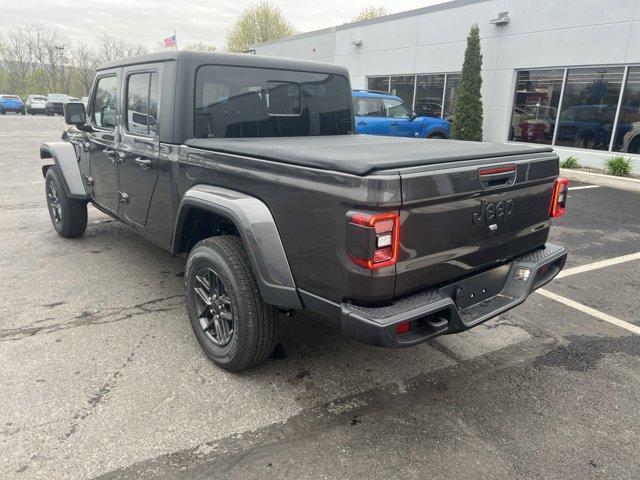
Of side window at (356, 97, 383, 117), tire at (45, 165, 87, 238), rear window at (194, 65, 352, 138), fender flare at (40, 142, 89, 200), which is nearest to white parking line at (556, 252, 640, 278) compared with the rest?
rear window at (194, 65, 352, 138)

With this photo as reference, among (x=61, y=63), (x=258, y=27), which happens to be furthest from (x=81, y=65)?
(x=258, y=27)

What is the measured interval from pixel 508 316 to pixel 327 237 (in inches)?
93.9

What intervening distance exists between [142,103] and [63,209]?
2.39 meters

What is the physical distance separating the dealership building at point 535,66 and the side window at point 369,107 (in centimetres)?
474

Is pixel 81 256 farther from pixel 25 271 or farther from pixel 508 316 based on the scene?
pixel 508 316

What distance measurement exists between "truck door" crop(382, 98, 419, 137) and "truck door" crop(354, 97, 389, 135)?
0.61 feet

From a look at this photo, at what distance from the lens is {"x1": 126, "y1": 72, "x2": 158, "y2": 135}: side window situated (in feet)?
11.8

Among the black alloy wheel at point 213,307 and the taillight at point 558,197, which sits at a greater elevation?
the taillight at point 558,197

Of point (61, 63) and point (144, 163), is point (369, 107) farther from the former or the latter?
point (61, 63)

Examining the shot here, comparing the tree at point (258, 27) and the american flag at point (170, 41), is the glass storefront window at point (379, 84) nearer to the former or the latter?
the american flag at point (170, 41)

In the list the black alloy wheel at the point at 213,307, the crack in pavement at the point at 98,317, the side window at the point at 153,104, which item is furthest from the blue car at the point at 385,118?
the black alloy wheel at the point at 213,307

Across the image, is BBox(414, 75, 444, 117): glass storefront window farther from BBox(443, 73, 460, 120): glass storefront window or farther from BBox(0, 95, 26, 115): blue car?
BBox(0, 95, 26, 115): blue car

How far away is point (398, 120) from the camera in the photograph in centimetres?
1177

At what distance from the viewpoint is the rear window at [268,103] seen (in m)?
3.47
